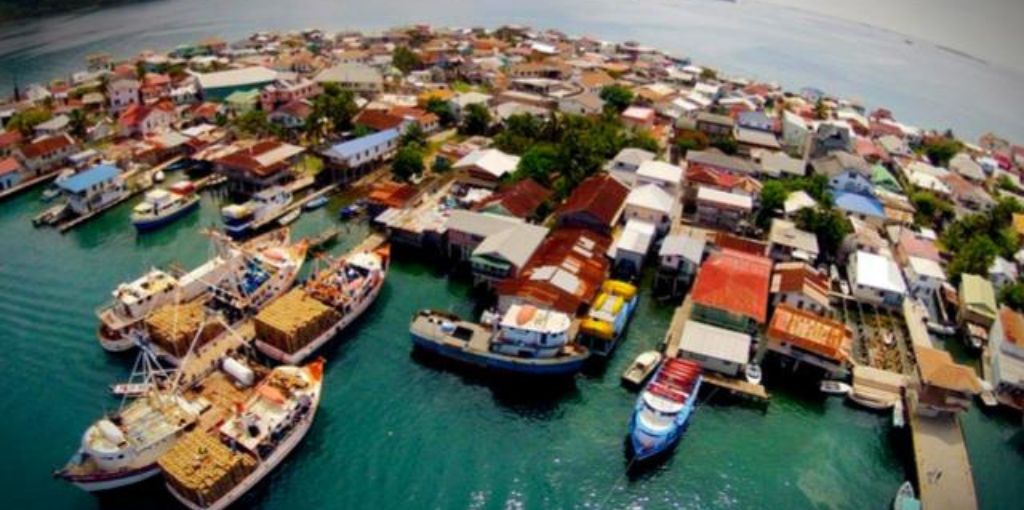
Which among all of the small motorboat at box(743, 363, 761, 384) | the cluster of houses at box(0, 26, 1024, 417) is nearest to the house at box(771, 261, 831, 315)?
the cluster of houses at box(0, 26, 1024, 417)

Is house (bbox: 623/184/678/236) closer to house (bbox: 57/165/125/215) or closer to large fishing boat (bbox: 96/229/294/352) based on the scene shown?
large fishing boat (bbox: 96/229/294/352)

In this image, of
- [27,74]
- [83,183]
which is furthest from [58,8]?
[83,183]

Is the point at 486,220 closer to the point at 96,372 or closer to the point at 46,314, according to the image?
the point at 96,372

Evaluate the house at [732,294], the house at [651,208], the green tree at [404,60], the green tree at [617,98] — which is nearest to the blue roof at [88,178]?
the house at [651,208]

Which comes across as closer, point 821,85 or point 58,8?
point 821,85

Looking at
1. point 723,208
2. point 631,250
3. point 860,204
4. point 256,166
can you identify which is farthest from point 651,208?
point 256,166

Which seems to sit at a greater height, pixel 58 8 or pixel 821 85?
pixel 58 8
